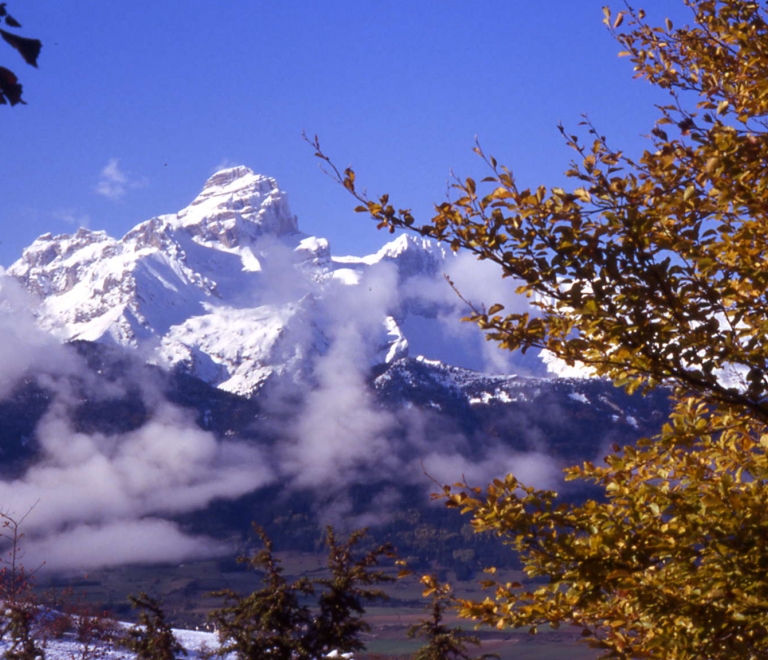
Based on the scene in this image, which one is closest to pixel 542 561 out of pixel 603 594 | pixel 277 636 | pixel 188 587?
pixel 603 594

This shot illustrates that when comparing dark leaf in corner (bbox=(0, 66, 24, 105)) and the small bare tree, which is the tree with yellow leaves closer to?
dark leaf in corner (bbox=(0, 66, 24, 105))

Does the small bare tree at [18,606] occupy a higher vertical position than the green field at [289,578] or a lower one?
lower

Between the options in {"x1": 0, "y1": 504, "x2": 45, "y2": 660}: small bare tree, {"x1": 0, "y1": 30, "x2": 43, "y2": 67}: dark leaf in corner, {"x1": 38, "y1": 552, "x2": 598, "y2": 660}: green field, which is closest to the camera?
{"x1": 0, "y1": 30, "x2": 43, "y2": 67}: dark leaf in corner

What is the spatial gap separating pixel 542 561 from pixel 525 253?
1855 millimetres

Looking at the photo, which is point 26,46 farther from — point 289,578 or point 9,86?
point 289,578

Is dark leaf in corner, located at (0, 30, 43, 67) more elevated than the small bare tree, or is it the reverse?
dark leaf in corner, located at (0, 30, 43, 67)

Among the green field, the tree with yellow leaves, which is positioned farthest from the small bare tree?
the green field

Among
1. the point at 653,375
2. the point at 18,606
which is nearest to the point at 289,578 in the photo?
the point at 18,606

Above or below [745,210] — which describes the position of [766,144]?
above

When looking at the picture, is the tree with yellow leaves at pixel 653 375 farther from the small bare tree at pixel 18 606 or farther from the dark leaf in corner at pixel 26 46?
the small bare tree at pixel 18 606

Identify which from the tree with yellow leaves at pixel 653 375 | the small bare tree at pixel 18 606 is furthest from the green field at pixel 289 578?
the tree with yellow leaves at pixel 653 375

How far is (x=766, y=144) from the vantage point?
5312 millimetres

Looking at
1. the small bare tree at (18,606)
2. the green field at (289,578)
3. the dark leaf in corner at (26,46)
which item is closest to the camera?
the dark leaf in corner at (26,46)

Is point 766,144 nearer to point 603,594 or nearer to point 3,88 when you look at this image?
point 603,594
